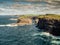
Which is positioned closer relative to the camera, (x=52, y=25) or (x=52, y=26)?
(x=52, y=26)

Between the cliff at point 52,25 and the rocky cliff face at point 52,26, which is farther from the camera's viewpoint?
the cliff at point 52,25

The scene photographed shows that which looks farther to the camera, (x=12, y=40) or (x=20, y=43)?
(x=12, y=40)

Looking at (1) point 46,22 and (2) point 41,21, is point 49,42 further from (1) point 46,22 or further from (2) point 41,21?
(2) point 41,21

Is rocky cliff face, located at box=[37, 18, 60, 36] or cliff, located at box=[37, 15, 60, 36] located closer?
rocky cliff face, located at box=[37, 18, 60, 36]

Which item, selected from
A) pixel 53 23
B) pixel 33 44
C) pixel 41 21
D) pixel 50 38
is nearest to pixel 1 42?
pixel 33 44

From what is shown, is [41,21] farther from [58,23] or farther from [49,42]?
[49,42]

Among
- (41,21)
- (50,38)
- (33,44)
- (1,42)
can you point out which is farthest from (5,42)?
(41,21)

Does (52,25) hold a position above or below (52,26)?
above

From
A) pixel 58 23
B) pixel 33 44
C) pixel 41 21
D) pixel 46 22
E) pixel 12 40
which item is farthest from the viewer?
pixel 41 21

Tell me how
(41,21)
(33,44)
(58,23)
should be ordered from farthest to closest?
(41,21) < (58,23) < (33,44)
